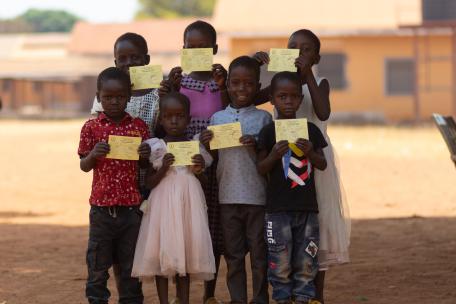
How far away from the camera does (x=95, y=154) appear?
536cm

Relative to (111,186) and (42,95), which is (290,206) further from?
(42,95)

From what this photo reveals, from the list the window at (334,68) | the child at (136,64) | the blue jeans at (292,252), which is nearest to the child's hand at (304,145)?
the blue jeans at (292,252)

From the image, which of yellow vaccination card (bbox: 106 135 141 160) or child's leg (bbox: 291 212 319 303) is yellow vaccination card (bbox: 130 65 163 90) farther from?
child's leg (bbox: 291 212 319 303)

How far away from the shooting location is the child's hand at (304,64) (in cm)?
541

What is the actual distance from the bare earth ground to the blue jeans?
3.12 ft

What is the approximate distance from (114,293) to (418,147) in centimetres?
1439

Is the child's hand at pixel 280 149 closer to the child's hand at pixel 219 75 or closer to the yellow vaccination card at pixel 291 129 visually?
the yellow vaccination card at pixel 291 129

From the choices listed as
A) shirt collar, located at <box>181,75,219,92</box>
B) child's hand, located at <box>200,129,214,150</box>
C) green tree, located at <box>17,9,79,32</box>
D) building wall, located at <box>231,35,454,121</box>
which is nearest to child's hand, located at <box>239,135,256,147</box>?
child's hand, located at <box>200,129,214,150</box>

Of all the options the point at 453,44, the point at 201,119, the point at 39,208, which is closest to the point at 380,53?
the point at 453,44

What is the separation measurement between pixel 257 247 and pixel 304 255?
31 cm

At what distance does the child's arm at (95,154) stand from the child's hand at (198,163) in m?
0.49

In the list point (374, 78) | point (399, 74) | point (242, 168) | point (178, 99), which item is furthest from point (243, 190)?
point (399, 74)

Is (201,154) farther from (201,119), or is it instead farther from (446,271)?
(446,271)

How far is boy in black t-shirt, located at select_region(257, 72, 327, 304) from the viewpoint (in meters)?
5.39
